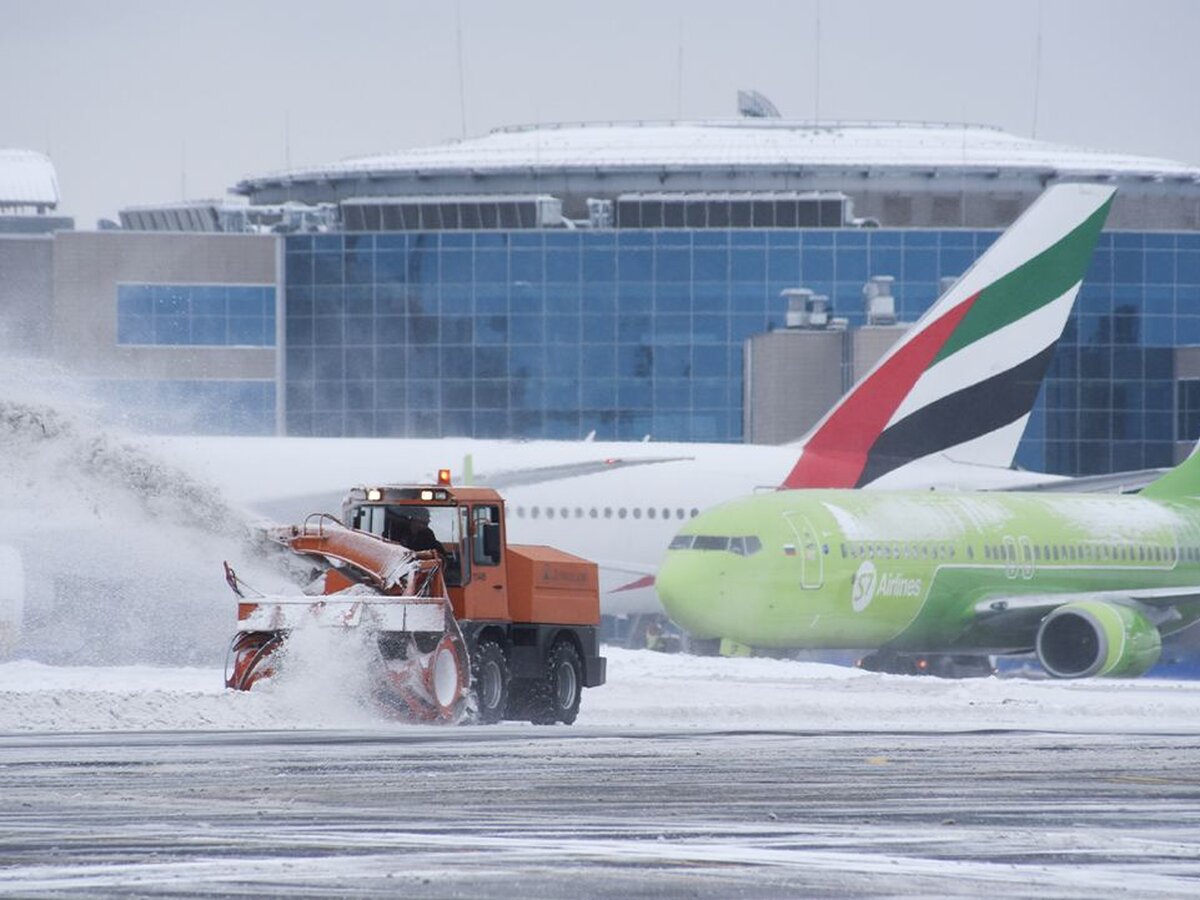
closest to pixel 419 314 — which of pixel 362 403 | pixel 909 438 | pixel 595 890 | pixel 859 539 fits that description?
pixel 362 403

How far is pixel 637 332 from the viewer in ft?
291

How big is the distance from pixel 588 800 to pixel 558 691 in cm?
1137

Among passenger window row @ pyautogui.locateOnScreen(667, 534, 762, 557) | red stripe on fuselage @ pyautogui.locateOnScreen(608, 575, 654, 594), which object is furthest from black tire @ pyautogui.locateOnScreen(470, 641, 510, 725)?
red stripe on fuselage @ pyautogui.locateOnScreen(608, 575, 654, 594)

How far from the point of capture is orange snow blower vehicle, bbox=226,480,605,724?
27.6 meters

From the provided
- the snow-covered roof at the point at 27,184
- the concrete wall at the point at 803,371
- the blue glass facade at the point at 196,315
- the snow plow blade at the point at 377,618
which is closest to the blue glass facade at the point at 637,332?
the blue glass facade at the point at 196,315

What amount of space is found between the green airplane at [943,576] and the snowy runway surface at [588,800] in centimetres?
1123

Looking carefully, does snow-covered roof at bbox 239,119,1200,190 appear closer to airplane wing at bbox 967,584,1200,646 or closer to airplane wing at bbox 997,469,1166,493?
airplane wing at bbox 997,469,1166,493

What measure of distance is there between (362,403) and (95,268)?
36.2ft

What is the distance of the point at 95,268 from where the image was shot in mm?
85312

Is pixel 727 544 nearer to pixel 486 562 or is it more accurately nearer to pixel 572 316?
pixel 486 562

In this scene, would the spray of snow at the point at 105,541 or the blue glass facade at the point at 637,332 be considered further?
the blue glass facade at the point at 637,332

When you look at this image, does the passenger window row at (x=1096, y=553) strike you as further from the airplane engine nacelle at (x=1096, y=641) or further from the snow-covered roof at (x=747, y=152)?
the snow-covered roof at (x=747, y=152)

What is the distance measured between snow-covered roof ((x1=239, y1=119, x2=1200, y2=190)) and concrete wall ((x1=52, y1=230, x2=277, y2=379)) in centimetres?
1443

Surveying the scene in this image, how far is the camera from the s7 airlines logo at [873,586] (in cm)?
4562
